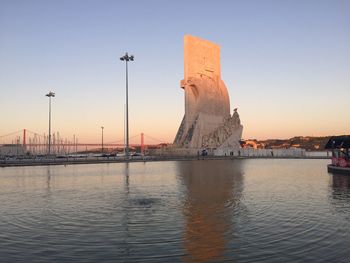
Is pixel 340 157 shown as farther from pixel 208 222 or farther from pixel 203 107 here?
pixel 203 107

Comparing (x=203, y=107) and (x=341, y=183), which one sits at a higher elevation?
(x=203, y=107)

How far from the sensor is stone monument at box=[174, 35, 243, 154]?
272 feet

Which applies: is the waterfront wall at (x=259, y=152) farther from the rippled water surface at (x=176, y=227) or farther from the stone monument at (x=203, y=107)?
the rippled water surface at (x=176, y=227)

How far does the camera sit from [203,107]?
84.5 metres

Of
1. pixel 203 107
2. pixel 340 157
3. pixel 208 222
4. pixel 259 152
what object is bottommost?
pixel 208 222

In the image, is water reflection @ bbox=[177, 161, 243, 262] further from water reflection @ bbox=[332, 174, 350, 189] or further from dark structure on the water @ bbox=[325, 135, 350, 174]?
dark structure on the water @ bbox=[325, 135, 350, 174]

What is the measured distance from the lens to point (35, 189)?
1788 cm

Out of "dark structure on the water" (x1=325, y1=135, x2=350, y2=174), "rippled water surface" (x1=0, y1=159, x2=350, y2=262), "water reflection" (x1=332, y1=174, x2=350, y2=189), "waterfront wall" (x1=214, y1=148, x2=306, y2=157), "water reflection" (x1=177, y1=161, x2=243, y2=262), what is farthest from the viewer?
"waterfront wall" (x1=214, y1=148, x2=306, y2=157)

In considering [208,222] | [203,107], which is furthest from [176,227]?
[203,107]

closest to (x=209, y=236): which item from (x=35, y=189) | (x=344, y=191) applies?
(x=344, y=191)

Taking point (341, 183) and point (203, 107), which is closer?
point (341, 183)

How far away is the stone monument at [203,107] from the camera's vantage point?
272ft

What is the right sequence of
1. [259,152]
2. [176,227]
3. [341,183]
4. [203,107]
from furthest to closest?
[203,107] → [259,152] → [341,183] → [176,227]

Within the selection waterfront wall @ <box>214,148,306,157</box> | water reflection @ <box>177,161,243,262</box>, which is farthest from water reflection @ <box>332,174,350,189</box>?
waterfront wall @ <box>214,148,306,157</box>
